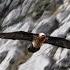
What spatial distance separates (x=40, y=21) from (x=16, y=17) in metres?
5.47

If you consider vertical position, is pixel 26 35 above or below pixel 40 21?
above

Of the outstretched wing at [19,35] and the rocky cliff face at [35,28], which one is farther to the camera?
the rocky cliff face at [35,28]

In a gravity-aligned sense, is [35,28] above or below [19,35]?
below

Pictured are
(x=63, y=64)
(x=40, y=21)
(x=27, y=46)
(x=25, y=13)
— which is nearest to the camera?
(x=63, y=64)

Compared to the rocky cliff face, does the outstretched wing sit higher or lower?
higher

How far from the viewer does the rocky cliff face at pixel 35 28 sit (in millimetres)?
23656

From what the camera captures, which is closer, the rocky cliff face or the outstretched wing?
the outstretched wing

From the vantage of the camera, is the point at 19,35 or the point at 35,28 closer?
the point at 19,35

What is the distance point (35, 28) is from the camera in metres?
30.1

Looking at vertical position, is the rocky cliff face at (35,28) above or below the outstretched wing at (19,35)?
below

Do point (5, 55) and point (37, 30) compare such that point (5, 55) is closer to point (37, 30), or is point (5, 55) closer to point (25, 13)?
point (37, 30)

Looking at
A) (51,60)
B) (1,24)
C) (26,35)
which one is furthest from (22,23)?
(26,35)

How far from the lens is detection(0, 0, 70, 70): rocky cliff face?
77.6ft

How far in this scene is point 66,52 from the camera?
2280cm
